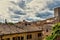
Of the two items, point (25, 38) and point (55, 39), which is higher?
point (55, 39)

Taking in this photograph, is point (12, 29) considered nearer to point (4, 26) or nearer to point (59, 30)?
point (4, 26)

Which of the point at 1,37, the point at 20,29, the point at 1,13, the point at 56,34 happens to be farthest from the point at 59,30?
the point at 1,13

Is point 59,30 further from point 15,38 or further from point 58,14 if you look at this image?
point 58,14

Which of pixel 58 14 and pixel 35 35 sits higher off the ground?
pixel 58 14

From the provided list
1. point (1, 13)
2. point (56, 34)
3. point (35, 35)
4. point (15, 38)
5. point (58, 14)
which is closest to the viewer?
point (56, 34)

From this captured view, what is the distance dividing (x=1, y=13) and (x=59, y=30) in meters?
48.9

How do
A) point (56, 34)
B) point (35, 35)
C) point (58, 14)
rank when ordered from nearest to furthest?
point (56, 34) < point (35, 35) < point (58, 14)

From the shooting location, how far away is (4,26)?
2842 cm

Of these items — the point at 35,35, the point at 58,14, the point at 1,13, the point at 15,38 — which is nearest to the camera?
the point at 15,38

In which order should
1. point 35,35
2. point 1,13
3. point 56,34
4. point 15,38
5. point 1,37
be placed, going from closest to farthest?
point 56,34, point 1,37, point 15,38, point 35,35, point 1,13

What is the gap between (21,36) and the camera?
1094 inches

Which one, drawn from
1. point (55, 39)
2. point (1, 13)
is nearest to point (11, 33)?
point (55, 39)

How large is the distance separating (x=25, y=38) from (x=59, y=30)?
1133 centimetres

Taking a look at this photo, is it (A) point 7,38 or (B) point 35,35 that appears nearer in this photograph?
(A) point 7,38
